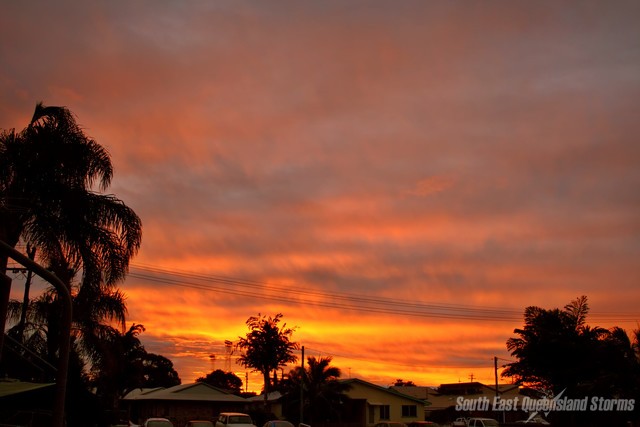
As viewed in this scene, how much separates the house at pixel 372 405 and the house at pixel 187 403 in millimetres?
10531

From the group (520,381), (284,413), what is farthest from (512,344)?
(284,413)

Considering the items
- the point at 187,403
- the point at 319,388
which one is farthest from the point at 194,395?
the point at 319,388

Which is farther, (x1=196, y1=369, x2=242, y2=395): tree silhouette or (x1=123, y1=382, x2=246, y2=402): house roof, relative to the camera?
(x1=196, y1=369, x2=242, y2=395): tree silhouette

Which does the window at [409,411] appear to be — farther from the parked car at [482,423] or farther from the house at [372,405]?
the parked car at [482,423]

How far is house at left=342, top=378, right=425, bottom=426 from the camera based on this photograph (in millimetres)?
62438

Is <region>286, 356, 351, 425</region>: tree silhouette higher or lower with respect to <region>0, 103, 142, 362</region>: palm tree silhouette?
lower

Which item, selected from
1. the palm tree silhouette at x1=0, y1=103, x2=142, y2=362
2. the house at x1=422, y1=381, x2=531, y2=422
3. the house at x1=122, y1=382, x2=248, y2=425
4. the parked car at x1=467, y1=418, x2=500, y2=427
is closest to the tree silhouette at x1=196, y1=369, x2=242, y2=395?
the house at x1=422, y1=381, x2=531, y2=422

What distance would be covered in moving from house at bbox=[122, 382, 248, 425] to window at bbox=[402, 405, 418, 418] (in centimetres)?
1574

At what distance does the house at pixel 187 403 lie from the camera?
192ft

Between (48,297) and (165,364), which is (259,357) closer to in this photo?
(165,364)

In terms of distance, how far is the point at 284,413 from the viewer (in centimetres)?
6147

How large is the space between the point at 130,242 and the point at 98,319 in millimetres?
10510

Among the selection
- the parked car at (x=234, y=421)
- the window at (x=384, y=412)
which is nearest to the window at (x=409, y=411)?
the window at (x=384, y=412)

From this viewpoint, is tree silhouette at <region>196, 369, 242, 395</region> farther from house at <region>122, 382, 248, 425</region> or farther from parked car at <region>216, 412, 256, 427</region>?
parked car at <region>216, 412, 256, 427</region>
